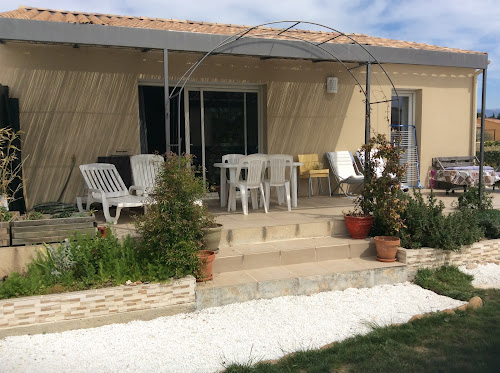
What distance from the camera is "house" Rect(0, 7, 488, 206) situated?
19.2 ft

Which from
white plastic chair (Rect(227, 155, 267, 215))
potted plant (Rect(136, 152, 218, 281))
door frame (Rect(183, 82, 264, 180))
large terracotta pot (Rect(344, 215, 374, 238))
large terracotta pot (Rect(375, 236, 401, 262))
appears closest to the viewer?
potted plant (Rect(136, 152, 218, 281))

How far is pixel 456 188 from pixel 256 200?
4830 mm

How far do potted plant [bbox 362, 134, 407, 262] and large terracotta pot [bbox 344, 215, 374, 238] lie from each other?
0.41 feet

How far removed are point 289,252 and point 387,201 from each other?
4.55 feet

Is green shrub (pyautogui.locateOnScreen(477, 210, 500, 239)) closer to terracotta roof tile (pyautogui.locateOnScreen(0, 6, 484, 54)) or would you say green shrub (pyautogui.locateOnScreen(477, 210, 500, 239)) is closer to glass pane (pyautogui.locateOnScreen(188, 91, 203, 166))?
terracotta roof tile (pyautogui.locateOnScreen(0, 6, 484, 54))

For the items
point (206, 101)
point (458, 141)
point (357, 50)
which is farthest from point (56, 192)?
point (458, 141)

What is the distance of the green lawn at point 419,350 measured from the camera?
9.84 feet

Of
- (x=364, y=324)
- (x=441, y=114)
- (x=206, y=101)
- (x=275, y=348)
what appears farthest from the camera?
(x=441, y=114)

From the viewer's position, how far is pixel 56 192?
6.83m

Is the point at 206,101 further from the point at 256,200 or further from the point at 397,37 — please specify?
the point at 397,37

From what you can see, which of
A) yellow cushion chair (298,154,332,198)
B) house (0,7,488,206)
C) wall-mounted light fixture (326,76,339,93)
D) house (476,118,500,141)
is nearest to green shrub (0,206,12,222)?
house (0,7,488,206)

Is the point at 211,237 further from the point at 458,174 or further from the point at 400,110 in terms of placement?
the point at 400,110

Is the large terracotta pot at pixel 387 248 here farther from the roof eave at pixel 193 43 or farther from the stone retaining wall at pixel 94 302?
the roof eave at pixel 193 43

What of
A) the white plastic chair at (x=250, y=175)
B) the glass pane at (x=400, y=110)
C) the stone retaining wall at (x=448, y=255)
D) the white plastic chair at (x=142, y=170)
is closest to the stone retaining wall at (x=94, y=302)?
the white plastic chair at (x=250, y=175)
